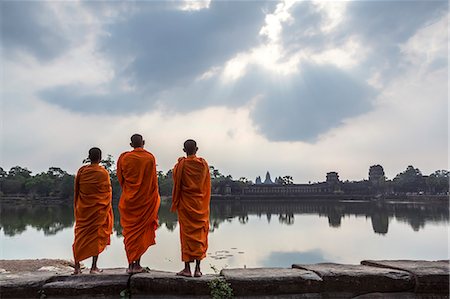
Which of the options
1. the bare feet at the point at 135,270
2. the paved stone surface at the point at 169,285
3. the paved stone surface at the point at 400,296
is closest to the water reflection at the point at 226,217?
the bare feet at the point at 135,270

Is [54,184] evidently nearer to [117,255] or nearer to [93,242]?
[117,255]

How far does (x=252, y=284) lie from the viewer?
8.81ft

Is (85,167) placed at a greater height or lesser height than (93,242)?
greater

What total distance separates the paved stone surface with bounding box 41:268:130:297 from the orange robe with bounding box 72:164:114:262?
549mm

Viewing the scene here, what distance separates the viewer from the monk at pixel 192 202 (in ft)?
10.4

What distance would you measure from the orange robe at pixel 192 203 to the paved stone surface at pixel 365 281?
42.8 inches

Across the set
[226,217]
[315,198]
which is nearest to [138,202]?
[226,217]

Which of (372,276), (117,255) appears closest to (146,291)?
(372,276)

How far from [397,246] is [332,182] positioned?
173 ft

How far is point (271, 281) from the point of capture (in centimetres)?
270

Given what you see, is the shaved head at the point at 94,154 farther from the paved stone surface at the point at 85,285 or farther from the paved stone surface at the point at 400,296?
the paved stone surface at the point at 400,296

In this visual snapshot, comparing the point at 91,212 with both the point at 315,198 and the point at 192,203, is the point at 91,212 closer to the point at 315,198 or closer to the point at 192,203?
the point at 192,203

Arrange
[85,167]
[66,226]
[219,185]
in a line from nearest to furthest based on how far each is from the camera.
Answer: [85,167], [66,226], [219,185]

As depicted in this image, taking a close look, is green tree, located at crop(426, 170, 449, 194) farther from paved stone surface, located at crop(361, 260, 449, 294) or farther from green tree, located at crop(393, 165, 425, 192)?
paved stone surface, located at crop(361, 260, 449, 294)
